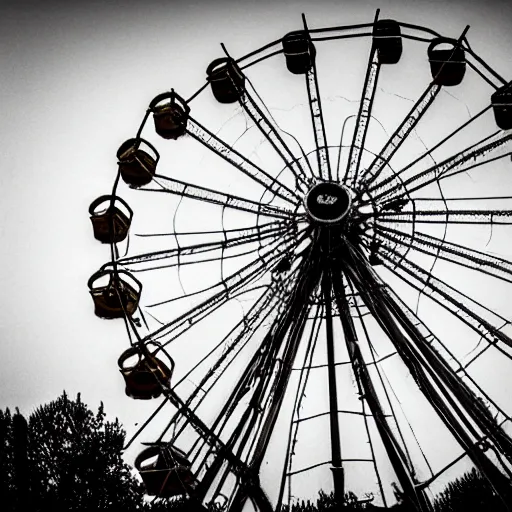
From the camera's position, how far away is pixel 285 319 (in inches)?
368

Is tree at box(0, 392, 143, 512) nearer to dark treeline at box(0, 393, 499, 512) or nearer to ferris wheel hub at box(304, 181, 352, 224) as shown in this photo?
dark treeline at box(0, 393, 499, 512)

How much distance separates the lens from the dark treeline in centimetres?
1191

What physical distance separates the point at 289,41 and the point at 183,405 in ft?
28.0

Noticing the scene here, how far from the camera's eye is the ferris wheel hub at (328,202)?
9.87 metres

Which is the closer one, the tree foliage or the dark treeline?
the tree foliage

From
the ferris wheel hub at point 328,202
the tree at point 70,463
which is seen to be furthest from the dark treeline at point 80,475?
the ferris wheel hub at point 328,202

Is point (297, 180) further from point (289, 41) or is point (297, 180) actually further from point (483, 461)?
point (483, 461)

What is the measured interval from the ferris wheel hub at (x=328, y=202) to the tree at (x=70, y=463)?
772 cm

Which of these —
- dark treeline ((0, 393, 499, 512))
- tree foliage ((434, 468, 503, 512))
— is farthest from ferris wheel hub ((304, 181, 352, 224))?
tree foliage ((434, 468, 503, 512))

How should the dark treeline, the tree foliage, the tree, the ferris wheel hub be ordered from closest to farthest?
the ferris wheel hub
the tree foliage
the dark treeline
the tree

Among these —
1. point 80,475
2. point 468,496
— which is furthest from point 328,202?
point 80,475

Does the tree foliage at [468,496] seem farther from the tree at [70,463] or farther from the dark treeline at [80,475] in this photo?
the tree at [70,463]

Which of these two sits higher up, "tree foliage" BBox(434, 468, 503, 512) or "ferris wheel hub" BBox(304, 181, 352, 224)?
"ferris wheel hub" BBox(304, 181, 352, 224)

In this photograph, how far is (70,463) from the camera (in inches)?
563
